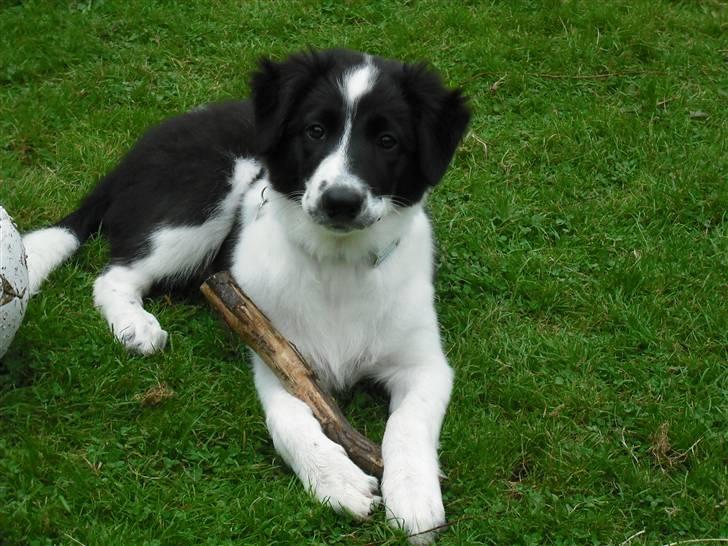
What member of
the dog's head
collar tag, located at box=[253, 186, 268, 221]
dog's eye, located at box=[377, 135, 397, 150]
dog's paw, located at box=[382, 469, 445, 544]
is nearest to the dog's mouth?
the dog's head

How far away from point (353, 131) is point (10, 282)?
1.30 m

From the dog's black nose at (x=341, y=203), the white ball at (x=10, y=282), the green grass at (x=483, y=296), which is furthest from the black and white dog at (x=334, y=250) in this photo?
the white ball at (x=10, y=282)

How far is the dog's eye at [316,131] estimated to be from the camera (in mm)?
3721

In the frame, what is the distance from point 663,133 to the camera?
5891 mm

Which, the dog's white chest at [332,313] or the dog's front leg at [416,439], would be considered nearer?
the dog's front leg at [416,439]

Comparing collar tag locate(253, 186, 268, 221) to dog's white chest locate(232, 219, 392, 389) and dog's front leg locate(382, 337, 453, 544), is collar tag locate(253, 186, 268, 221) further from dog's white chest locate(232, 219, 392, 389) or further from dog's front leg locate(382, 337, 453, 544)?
dog's front leg locate(382, 337, 453, 544)

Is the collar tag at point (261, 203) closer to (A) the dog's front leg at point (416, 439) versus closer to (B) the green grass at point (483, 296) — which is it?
(B) the green grass at point (483, 296)

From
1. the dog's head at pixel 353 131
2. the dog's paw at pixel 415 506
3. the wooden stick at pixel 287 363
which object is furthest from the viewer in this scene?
the dog's head at pixel 353 131

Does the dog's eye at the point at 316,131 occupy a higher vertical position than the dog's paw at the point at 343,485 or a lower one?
higher

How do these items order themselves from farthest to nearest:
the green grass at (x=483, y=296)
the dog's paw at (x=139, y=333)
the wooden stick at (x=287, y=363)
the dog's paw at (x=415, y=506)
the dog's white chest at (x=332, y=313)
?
the dog's paw at (x=139, y=333) < the dog's white chest at (x=332, y=313) < the wooden stick at (x=287, y=363) < the green grass at (x=483, y=296) < the dog's paw at (x=415, y=506)

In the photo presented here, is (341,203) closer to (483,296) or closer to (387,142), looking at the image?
(387,142)

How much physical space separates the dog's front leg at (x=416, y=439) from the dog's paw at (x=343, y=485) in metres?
0.06

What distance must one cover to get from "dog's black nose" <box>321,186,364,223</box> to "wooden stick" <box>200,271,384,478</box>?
1.73ft

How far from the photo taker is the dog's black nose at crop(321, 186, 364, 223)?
3514 millimetres
